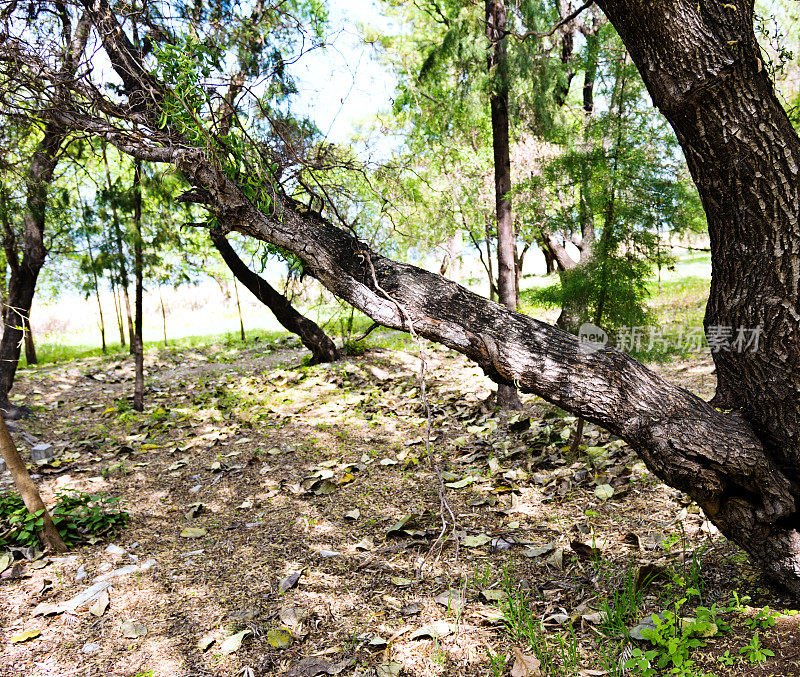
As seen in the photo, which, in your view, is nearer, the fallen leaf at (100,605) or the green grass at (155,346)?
the fallen leaf at (100,605)

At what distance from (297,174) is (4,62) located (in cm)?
168

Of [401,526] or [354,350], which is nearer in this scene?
[401,526]

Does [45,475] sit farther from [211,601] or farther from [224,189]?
[224,189]

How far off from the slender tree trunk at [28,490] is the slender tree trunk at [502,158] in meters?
3.66

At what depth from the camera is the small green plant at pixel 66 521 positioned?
11.1ft

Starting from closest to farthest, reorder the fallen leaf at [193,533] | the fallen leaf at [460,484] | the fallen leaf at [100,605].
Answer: the fallen leaf at [100,605], the fallen leaf at [193,533], the fallen leaf at [460,484]

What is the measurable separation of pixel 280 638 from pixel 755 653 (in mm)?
1924

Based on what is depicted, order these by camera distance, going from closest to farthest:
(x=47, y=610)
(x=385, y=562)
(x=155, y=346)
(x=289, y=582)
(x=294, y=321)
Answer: (x=47, y=610) < (x=289, y=582) < (x=385, y=562) < (x=294, y=321) < (x=155, y=346)

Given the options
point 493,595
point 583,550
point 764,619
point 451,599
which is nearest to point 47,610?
point 451,599

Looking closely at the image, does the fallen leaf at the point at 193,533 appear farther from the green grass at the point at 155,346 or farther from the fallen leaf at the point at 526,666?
the green grass at the point at 155,346

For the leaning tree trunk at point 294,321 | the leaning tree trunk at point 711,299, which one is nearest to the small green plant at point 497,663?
the leaning tree trunk at point 711,299

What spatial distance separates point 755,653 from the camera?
1.93 m

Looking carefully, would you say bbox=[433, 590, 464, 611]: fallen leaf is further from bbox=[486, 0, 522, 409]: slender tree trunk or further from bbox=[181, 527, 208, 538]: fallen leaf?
bbox=[486, 0, 522, 409]: slender tree trunk

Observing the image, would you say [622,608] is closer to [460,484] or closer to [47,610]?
[460,484]
